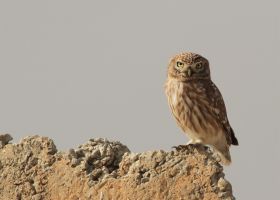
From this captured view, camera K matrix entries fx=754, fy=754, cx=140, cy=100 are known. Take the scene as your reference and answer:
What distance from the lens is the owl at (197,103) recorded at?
380 inches

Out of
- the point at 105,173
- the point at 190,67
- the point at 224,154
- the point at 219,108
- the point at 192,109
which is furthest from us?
the point at 224,154

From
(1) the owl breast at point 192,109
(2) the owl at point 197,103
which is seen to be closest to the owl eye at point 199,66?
(2) the owl at point 197,103

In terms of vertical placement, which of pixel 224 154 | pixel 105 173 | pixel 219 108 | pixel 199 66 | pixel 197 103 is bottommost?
pixel 224 154

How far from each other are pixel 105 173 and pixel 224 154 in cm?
271

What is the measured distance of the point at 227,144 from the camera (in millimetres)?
10078

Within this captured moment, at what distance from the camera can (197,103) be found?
381 inches

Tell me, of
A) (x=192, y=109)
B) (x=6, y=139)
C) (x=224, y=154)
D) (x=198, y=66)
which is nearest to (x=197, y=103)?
(x=192, y=109)

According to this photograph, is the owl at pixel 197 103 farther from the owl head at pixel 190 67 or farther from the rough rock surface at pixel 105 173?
the rough rock surface at pixel 105 173

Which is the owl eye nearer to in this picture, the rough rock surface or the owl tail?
the owl tail

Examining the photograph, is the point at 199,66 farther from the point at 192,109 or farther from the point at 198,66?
the point at 192,109

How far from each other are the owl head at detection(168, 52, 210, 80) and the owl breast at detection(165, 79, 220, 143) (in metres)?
0.11

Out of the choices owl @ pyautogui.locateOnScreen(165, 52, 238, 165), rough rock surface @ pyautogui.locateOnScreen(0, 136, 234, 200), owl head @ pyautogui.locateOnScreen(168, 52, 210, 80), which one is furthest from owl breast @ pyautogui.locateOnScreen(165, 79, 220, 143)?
rough rock surface @ pyautogui.locateOnScreen(0, 136, 234, 200)

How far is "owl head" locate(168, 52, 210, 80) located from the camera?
9797 millimetres

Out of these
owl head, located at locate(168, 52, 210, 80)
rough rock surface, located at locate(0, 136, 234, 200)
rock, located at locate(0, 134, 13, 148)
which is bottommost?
rough rock surface, located at locate(0, 136, 234, 200)
